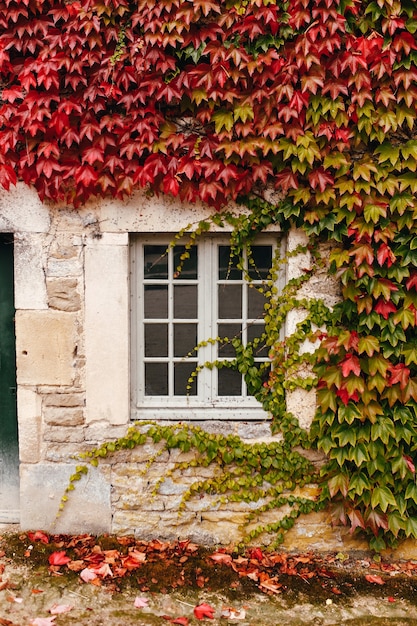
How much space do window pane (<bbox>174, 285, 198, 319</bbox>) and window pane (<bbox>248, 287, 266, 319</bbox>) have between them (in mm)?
399

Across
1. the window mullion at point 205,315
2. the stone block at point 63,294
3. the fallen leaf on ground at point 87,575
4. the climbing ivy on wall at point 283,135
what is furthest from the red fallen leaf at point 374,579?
the stone block at point 63,294

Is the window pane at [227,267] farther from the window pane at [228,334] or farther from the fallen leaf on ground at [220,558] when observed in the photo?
the fallen leaf on ground at [220,558]

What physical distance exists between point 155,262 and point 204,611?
2339 mm

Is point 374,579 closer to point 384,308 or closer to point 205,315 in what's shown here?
point 384,308

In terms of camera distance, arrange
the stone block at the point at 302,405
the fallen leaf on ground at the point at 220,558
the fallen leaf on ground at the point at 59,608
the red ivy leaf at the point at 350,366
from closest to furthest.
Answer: the fallen leaf on ground at the point at 59,608 < the red ivy leaf at the point at 350,366 < the fallen leaf on ground at the point at 220,558 < the stone block at the point at 302,405

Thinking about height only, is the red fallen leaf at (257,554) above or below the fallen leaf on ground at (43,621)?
above

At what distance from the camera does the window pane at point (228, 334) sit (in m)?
4.34

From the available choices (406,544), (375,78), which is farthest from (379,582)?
(375,78)

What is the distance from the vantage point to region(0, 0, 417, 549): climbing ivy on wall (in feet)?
12.4

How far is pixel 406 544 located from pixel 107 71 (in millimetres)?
3897

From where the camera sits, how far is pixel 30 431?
423 cm

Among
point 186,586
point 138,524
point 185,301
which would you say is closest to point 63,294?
point 185,301

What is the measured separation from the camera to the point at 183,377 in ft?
14.4

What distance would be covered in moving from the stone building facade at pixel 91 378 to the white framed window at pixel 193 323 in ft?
0.39
